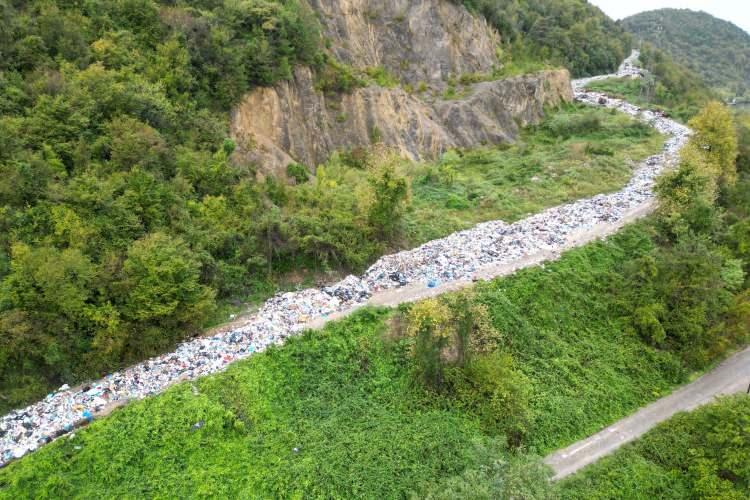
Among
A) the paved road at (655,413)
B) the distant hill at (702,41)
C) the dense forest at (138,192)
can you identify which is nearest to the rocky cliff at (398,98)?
the dense forest at (138,192)

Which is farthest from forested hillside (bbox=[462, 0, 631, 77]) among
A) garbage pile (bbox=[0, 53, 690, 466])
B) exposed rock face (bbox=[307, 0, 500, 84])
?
garbage pile (bbox=[0, 53, 690, 466])

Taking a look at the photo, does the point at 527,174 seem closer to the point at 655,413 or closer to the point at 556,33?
the point at 655,413

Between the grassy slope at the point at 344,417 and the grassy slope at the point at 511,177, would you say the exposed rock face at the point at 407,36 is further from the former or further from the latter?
the grassy slope at the point at 344,417

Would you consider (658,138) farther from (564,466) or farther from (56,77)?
(56,77)

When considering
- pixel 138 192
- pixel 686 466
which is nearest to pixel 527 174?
pixel 686 466

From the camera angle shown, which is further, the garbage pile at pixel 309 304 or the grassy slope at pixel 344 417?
the garbage pile at pixel 309 304

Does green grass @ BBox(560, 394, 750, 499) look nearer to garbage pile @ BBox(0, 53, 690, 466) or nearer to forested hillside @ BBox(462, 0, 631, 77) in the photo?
garbage pile @ BBox(0, 53, 690, 466)
